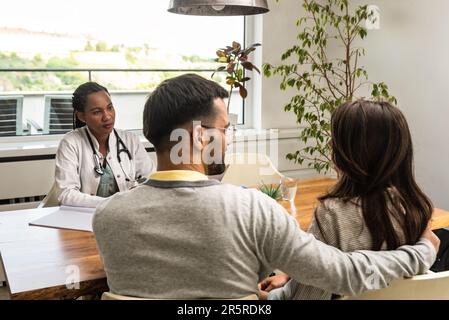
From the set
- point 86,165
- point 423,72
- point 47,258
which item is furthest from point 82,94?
point 423,72

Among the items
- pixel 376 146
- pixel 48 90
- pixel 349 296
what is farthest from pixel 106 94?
pixel 349 296

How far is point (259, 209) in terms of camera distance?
102 cm

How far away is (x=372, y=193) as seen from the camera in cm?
125

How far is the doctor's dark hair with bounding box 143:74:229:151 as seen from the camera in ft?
3.63

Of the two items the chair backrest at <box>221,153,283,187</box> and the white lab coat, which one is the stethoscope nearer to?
the white lab coat

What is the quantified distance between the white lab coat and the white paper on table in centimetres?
12

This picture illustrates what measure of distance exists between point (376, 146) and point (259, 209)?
1.36ft

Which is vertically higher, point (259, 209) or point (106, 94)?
point (106, 94)

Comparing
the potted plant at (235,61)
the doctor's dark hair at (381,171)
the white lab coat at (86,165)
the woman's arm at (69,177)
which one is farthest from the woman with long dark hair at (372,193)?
the potted plant at (235,61)

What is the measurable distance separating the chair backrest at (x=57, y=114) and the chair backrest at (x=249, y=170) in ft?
4.31

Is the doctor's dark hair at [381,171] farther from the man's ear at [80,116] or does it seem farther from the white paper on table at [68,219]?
the man's ear at [80,116]

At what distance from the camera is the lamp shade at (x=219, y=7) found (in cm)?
180

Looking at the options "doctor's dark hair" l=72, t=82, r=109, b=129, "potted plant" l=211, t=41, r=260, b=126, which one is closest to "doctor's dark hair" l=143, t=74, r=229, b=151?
"doctor's dark hair" l=72, t=82, r=109, b=129

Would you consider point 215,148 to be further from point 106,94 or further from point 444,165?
point 444,165
